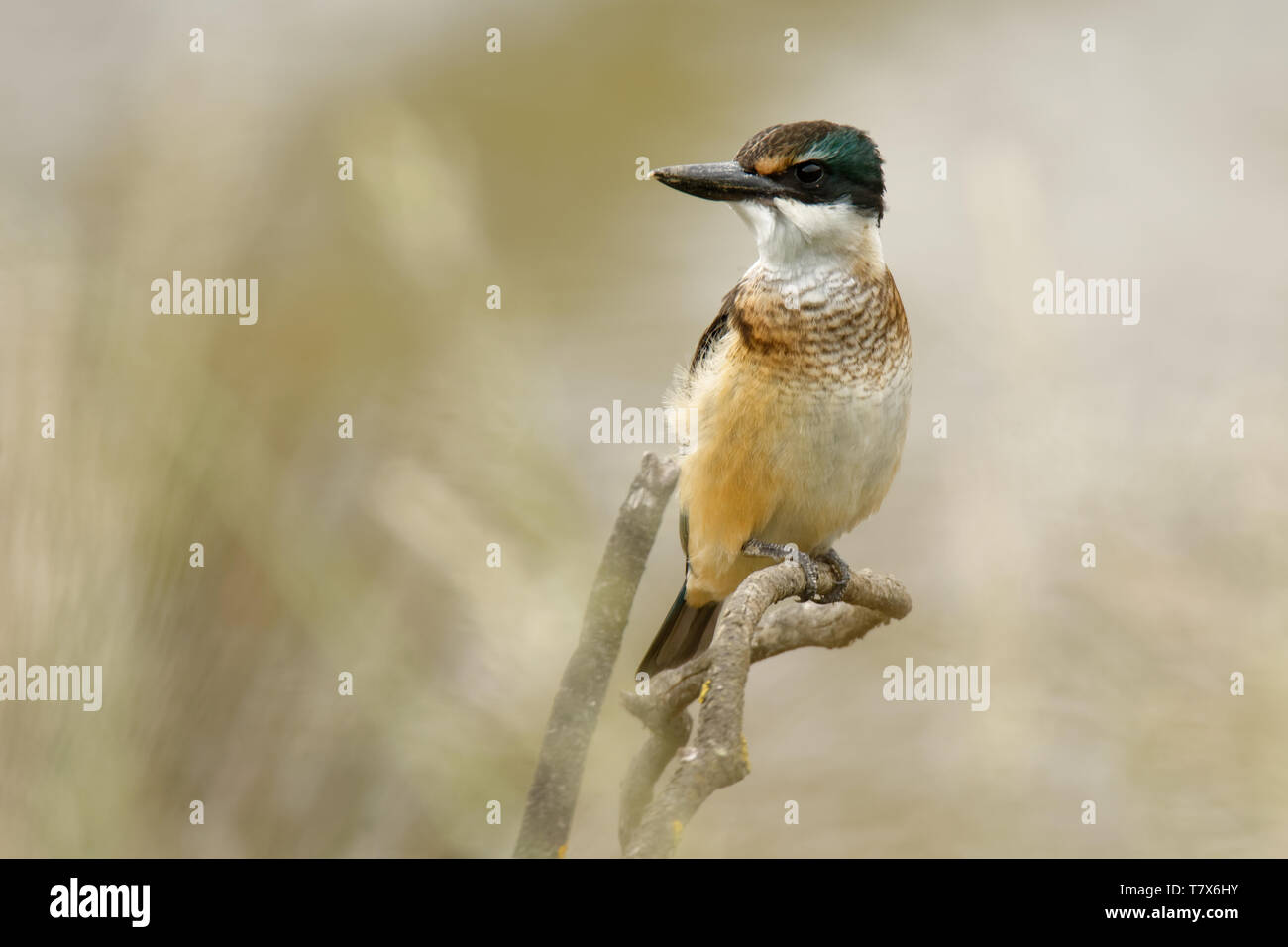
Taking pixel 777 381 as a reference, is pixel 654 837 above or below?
below

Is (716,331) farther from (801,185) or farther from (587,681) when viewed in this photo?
(587,681)

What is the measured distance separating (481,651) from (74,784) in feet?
1.32

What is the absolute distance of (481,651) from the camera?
125 centimetres

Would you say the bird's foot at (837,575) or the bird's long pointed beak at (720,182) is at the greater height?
the bird's long pointed beak at (720,182)

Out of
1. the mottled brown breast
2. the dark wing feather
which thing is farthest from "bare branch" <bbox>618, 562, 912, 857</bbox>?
the dark wing feather

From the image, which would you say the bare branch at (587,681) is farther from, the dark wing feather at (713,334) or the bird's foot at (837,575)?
the dark wing feather at (713,334)

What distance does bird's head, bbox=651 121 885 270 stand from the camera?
2.32m

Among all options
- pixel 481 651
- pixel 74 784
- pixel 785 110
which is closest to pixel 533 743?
pixel 481 651

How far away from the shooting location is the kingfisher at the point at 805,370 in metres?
2.45

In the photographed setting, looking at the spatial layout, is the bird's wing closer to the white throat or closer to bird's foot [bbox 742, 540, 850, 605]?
the white throat

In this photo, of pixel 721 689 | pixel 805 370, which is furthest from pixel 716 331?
pixel 721 689

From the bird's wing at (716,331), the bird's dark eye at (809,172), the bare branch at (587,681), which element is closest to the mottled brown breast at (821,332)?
the bird's wing at (716,331)

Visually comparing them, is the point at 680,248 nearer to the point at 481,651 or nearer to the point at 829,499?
the point at 829,499

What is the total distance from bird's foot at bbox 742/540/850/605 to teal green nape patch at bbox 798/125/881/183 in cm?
82
